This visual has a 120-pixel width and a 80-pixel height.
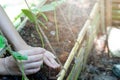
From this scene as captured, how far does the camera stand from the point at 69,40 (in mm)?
2115

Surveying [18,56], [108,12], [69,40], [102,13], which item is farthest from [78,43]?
[108,12]

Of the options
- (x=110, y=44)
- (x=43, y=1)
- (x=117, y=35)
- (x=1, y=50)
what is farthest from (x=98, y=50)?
(x=1, y=50)

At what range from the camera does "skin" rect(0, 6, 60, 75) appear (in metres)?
1.42

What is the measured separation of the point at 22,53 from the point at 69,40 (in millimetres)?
774

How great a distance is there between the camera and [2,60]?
4.82 ft

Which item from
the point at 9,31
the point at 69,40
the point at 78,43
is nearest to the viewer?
the point at 9,31

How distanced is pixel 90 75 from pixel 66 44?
48 centimetres

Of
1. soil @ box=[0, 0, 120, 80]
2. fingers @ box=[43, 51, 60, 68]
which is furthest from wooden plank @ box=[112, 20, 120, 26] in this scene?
fingers @ box=[43, 51, 60, 68]

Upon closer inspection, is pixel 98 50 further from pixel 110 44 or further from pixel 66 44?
pixel 66 44

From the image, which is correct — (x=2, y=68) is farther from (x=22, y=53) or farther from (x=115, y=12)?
(x=115, y=12)

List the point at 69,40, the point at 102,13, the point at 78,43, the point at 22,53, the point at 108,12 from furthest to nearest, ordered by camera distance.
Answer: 1. the point at 108,12
2. the point at 102,13
3. the point at 69,40
4. the point at 78,43
5. the point at 22,53

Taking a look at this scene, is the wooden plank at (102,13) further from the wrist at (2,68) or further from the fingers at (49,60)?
the wrist at (2,68)

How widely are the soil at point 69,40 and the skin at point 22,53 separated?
14 cm

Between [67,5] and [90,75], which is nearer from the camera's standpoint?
[90,75]
